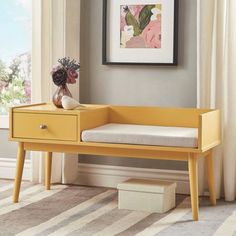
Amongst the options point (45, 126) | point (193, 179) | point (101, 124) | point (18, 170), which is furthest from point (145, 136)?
point (18, 170)

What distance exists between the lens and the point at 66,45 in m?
4.30

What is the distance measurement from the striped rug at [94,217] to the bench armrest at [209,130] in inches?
15.5

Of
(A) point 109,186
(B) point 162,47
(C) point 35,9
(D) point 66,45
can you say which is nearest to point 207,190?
(A) point 109,186

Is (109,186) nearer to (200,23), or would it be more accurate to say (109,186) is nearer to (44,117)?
(44,117)

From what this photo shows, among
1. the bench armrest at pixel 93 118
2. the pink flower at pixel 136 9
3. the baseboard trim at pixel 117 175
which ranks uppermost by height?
the pink flower at pixel 136 9

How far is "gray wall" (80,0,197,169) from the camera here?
13.5 ft

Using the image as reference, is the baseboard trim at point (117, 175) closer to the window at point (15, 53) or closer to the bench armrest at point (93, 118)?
the bench armrest at point (93, 118)

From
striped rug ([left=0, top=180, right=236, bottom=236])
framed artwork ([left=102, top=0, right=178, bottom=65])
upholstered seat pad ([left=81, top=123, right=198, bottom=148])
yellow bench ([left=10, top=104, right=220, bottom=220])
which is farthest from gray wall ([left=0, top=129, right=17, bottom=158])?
upholstered seat pad ([left=81, top=123, right=198, bottom=148])

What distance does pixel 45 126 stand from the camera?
377 cm

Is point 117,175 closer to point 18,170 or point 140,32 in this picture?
point 18,170

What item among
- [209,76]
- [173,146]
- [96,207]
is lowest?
[96,207]

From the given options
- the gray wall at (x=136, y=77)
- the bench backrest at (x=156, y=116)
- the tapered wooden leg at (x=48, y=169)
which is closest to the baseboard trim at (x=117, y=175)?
the gray wall at (x=136, y=77)

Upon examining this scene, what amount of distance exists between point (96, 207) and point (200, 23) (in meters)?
1.26

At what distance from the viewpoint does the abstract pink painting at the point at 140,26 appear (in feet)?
13.6
